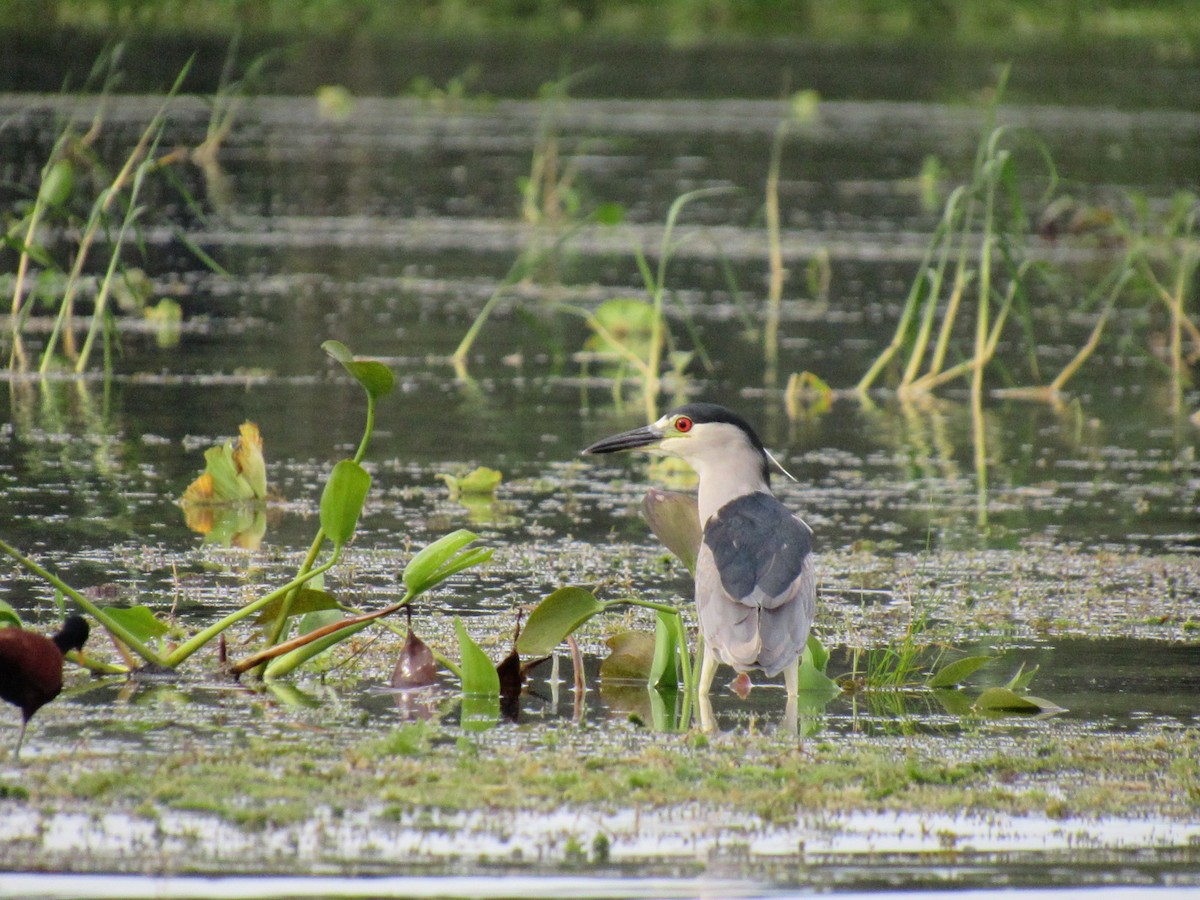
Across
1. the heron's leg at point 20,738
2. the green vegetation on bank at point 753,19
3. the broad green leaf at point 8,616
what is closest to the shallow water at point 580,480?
the heron's leg at point 20,738

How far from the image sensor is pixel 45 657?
5.21m

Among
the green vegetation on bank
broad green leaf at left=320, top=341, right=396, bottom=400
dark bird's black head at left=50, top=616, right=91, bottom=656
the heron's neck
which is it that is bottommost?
dark bird's black head at left=50, top=616, right=91, bottom=656

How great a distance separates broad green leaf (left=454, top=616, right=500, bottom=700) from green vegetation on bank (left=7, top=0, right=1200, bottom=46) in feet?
125

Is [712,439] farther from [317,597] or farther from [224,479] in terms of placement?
[224,479]

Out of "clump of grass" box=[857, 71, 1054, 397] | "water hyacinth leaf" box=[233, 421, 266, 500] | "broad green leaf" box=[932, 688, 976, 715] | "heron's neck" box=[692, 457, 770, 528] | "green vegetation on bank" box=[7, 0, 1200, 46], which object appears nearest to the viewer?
"broad green leaf" box=[932, 688, 976, 715]

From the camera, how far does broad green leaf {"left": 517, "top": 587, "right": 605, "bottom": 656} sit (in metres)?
6.11

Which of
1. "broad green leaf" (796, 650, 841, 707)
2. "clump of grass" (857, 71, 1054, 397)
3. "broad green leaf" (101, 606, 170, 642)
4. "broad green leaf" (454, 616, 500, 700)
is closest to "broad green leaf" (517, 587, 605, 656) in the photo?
"broad green leaf" (454, 616, 500, 700)

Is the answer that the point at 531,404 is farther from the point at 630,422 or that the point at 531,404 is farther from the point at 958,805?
the point at 958,805

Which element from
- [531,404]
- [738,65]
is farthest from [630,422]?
[738,65]

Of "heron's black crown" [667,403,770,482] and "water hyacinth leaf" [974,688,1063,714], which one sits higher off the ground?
"heron's black crown" [667,403,770,482]

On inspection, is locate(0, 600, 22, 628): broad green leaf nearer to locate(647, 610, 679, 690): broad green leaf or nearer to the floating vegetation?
the floating vegetation

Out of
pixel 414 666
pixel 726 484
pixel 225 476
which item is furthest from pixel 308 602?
pixel 225 476

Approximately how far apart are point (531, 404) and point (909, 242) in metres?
8.09

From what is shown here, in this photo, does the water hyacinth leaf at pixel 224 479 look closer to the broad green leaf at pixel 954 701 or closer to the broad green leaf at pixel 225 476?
the broad green leaf at pixel 225 476
